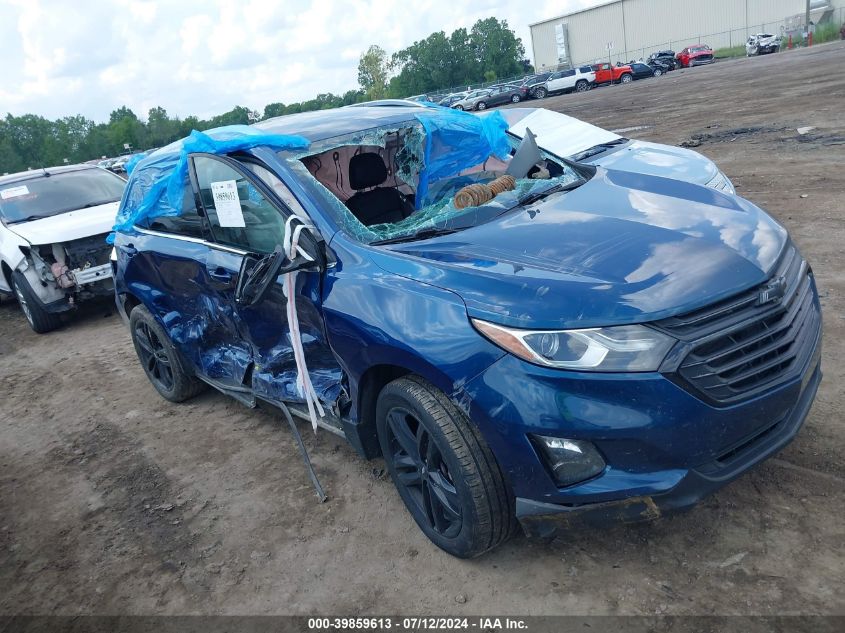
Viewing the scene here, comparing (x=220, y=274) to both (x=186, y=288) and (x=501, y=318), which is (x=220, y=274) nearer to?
(x=186, y=288)

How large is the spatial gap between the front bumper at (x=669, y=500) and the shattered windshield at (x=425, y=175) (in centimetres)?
136

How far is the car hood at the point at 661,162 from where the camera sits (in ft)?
20.8

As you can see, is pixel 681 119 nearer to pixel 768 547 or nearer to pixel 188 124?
pixel 768 547

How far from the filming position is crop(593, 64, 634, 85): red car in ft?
144

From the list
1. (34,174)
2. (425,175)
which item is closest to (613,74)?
(34,174)

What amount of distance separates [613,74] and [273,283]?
45.0m

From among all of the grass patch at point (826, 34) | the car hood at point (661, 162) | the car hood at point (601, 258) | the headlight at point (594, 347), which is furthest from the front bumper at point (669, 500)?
the grass patch at point (826, 34)

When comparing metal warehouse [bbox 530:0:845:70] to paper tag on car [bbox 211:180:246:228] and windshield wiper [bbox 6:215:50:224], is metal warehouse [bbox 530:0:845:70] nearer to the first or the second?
windshield wiper [bbox 6:215:50:224]

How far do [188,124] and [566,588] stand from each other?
10202 cm

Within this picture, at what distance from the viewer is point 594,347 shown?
7.68 feet

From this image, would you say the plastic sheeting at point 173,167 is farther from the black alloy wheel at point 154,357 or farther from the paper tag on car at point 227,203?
the black alloy wheel at point 154,357

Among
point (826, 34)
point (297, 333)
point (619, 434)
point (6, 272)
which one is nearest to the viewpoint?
point (619, 434)

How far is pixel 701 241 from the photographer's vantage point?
8.95 ft

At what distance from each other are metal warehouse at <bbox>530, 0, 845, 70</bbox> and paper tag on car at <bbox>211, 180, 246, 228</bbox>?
60891 mm
